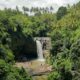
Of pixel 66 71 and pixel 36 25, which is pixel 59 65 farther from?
pixel 36 25

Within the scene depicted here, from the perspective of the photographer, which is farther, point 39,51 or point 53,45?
point 39,51

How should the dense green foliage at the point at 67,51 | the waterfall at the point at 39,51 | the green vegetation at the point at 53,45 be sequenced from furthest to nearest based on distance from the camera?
1. the waterfall at the point at 39,51
2. the dense green foliage at the point at 67,51
3. the green vegetation at the point at 53,45

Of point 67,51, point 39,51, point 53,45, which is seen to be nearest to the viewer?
point 67,51

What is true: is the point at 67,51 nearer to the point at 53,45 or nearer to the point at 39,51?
the point at 53,45

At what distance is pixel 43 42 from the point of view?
3029 inches

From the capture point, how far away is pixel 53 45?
63.1 meters

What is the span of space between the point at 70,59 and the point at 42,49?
24440mm

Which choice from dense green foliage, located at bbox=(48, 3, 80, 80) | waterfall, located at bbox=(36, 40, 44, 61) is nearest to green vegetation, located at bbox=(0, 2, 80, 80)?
dense green foliage, located at bbox=(48, 3, 80, 80)

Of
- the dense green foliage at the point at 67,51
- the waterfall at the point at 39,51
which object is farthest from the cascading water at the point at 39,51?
the dense green foliage at the point at 67,51

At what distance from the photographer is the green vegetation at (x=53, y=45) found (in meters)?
37.0

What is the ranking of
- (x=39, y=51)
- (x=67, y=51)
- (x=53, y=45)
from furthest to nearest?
(x=39, y=51)
(x=53, y=45)
(x=67, y=51)

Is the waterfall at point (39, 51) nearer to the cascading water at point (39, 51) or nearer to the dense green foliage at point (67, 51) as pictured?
the cascading water at point (39, 51)

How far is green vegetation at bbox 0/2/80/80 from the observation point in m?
37.0

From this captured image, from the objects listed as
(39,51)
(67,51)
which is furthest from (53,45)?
(39,51)
